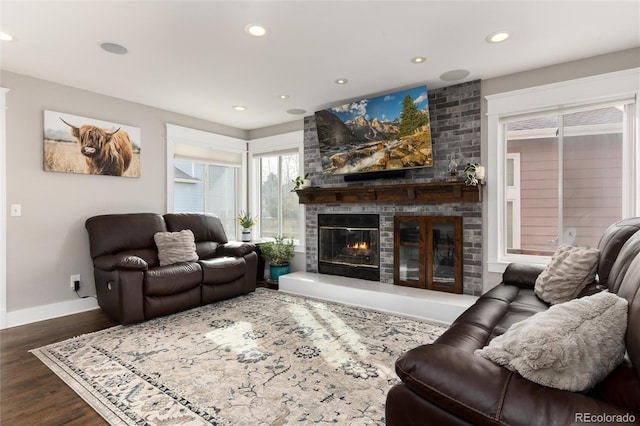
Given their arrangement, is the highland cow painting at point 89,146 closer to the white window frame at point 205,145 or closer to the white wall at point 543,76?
the white window frame at point 205,145

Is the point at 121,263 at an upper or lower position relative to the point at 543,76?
lower

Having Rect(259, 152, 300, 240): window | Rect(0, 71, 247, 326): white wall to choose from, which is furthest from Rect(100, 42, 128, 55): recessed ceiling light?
Rect(259, 152, 300, 240): window

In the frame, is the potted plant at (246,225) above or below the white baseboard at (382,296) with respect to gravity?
above

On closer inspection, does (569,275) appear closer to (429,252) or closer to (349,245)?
(429,252)

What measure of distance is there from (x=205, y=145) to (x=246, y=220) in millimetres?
1347

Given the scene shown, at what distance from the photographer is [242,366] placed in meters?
2.37

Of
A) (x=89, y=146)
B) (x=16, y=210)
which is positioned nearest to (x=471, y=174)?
(x=89, y=146)

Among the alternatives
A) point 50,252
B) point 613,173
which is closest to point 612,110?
point 613,173

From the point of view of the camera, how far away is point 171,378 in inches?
87.0

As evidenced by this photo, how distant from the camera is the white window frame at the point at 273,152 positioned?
5164 millimetres

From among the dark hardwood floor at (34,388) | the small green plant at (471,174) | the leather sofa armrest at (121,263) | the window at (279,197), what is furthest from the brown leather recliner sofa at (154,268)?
the small green plant at (471,174)

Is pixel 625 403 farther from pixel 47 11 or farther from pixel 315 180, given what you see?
pixel 315 180

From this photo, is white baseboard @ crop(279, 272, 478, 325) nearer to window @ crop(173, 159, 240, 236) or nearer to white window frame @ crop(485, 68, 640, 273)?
white window frame @ crop(485, 68, 640, 273)

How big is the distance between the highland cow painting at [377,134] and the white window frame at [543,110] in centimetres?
68
